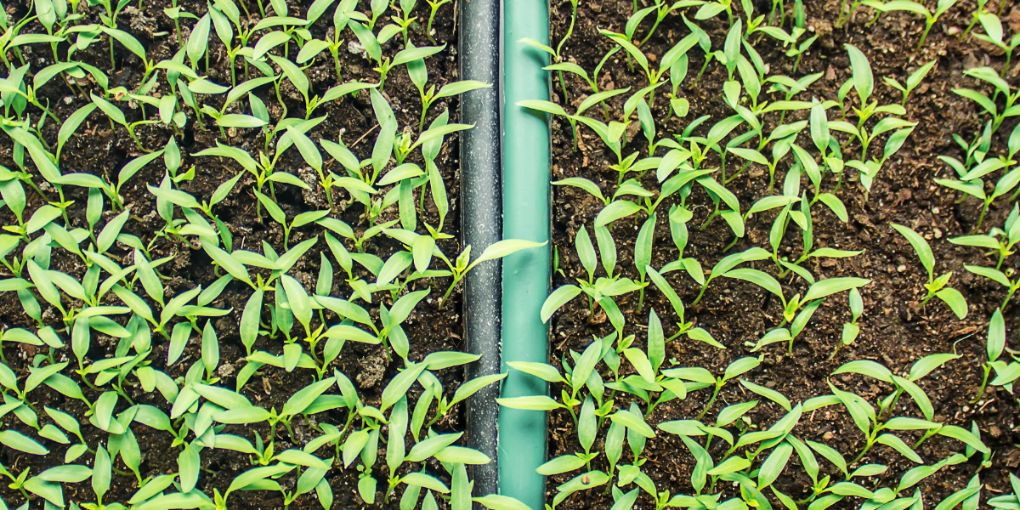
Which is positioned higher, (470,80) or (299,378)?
(470,80)

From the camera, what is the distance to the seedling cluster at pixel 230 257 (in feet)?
3.06

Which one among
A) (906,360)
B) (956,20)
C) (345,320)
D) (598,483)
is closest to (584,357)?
(598,483)

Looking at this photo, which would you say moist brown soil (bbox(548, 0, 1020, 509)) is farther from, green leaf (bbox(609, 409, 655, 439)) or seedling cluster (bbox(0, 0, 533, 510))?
seedling cluster (bbox(0, 0, 533, 510))

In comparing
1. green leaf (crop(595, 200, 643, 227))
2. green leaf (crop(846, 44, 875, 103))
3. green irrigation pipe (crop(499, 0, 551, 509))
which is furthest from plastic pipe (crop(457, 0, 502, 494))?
green leaf (crop(846, 44, 875, 103))

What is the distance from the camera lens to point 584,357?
0.94 metres

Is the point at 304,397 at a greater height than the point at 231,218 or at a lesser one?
lesser

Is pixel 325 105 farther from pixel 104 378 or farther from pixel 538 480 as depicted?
pixel 538 480

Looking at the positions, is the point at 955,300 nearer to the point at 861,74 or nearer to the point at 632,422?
the point at 861,74

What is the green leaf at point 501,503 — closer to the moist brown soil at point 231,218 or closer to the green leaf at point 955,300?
the moist brown soil at point 231,218

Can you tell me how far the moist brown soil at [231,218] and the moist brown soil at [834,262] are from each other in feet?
0.54

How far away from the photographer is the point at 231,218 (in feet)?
3.40

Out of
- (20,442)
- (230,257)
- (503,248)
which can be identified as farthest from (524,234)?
(20,442)

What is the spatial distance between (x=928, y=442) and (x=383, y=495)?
0.67 m

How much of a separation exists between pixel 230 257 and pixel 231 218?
97mm
